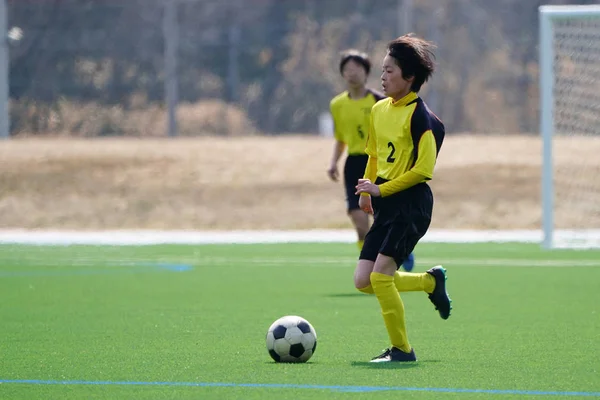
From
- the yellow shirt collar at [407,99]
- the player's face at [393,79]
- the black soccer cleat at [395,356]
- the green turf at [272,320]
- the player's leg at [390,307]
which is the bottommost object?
the green turf at [272,320]

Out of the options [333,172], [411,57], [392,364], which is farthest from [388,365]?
[333,172]

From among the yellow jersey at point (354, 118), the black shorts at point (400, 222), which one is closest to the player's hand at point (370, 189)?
the black shorts at point (400, 222)

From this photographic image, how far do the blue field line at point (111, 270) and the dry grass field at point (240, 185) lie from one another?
305 inches

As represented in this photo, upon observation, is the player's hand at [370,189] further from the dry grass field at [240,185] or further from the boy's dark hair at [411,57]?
the dry grass field at [240,185]

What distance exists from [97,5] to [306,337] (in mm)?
34153

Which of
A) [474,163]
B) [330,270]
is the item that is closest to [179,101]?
[474,163]

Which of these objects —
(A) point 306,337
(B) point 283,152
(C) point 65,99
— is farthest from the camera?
(C) point 65,99

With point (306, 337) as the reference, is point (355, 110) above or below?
above

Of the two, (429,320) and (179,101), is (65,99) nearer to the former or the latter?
(179,101)

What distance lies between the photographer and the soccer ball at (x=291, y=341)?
7.25m

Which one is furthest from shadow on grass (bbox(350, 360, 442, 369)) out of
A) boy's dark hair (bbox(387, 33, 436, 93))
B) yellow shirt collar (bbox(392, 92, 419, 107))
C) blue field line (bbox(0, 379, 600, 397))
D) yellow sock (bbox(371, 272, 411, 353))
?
boy's dark hair (bbox(387, 33, 436, 93))

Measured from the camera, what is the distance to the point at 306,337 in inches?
287

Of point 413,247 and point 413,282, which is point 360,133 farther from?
point 413,247

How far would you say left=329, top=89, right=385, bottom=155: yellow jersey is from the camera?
12344 mm
